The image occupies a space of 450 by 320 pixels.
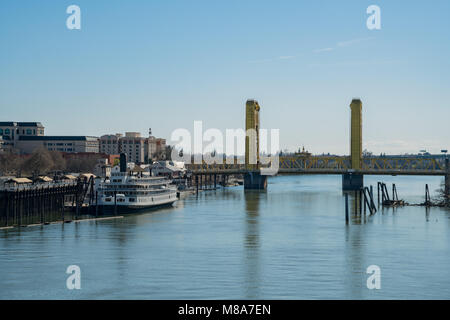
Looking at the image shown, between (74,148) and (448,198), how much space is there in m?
119

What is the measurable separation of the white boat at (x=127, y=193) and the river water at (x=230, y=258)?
459 centimetres

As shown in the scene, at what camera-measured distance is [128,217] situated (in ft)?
221

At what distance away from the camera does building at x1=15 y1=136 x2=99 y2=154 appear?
170 metres

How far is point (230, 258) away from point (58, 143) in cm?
14432

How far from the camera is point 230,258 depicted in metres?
40.8

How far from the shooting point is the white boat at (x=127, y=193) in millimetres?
70250

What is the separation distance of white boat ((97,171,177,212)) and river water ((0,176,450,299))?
4.59 metres

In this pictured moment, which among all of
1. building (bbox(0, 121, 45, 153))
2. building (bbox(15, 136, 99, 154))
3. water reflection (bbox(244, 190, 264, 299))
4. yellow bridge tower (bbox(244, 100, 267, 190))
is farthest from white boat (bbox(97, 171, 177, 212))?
building (bbox(15, 136, 99, 154))

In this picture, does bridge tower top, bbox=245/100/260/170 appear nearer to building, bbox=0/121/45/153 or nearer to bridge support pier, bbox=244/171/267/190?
bridge support pier, bbox=244/171/267/190

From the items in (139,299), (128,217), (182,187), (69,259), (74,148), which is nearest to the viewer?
(139,299)

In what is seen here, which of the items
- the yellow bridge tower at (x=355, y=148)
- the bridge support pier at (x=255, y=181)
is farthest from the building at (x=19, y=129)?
the yellow bridge tower at (x=355, y=148)

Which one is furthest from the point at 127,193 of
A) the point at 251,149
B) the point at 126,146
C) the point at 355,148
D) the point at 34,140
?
the point at 126,146
